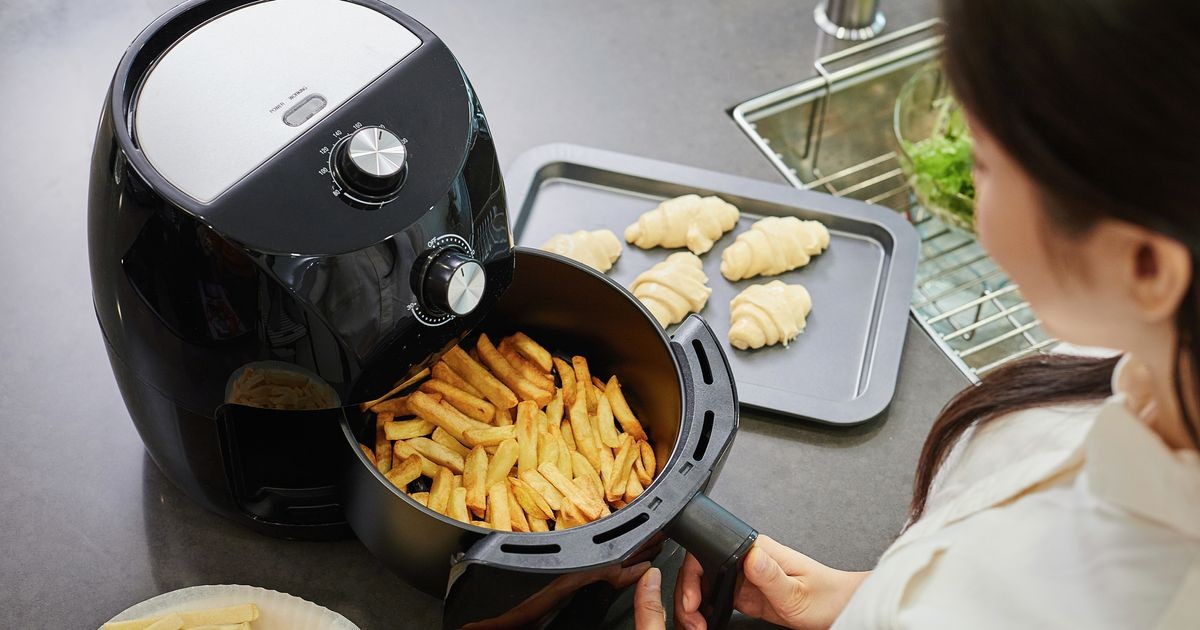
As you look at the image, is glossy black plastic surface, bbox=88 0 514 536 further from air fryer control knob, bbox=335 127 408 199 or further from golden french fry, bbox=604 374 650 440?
golden french fry, bbox=604 374 650 440

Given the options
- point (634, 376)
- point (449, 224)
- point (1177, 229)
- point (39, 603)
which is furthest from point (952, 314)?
point (39, 603)

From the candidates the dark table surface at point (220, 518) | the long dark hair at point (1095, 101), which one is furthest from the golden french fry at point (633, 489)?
the long dark hair at point (1095, 101)

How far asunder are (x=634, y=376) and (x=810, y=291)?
366 millimetres

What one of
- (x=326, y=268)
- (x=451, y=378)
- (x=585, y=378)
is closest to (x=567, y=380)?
(x=585, y=378)

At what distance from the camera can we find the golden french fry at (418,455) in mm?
1093

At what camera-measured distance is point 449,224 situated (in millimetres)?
940

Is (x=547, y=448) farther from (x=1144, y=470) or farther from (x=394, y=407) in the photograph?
(x=1144, y=470)

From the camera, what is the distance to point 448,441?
1.11 metres

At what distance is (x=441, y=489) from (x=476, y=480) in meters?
0.03

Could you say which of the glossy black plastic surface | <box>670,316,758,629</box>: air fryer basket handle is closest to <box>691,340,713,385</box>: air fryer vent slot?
<box>670,316,758,629</box>: air fryer basket handle

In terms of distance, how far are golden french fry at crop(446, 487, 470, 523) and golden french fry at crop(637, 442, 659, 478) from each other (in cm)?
19

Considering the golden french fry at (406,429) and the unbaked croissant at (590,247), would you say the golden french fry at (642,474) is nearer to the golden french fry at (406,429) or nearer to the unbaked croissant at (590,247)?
the golden french fry at (406,429)

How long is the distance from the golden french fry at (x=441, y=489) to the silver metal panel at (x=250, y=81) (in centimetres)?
36

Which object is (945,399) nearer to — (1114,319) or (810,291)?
(810,291)
